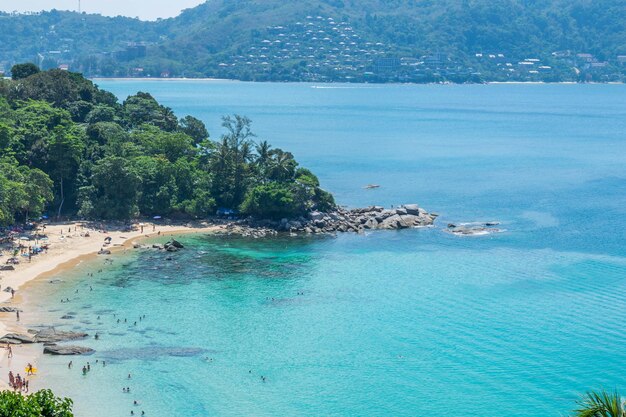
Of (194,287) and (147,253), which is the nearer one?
(194,287)

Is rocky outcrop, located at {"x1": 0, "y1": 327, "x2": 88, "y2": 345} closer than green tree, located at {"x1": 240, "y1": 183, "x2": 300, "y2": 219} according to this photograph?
Yes

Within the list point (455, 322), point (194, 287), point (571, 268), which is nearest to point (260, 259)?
point (194, 287)

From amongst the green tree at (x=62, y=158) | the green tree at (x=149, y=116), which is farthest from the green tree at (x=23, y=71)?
the green tree at (x=62, y=158)

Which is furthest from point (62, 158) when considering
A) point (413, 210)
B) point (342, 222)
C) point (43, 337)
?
point (413, 210)

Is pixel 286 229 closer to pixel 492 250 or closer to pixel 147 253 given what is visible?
pixel 147 253

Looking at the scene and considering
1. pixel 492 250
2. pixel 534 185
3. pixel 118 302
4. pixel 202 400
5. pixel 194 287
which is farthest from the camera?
pixel 534 185

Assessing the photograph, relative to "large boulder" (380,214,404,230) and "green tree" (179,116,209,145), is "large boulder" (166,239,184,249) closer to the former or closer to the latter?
"large boulder" (380,214,404,230)

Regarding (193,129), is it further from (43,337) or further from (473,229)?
(43,337)

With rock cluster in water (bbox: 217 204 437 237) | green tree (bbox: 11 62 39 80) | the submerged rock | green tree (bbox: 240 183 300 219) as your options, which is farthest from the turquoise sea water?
green tree (bbox: 11 62 39 80)

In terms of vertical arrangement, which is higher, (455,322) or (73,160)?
(73,160)
